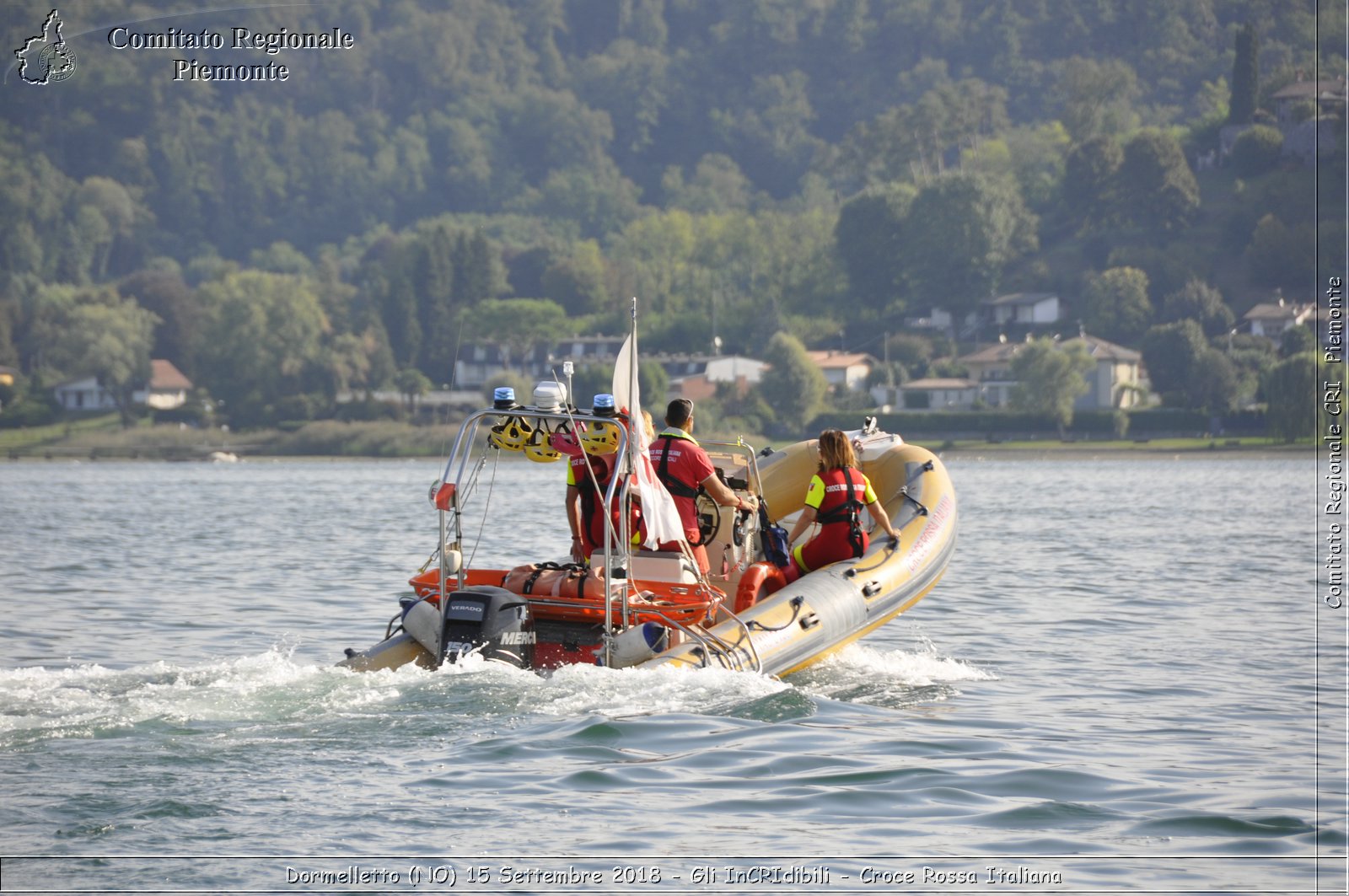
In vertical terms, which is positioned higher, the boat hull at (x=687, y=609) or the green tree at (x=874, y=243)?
the green tree at (x=874, y=243)

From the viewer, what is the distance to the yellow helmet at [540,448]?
984 cm

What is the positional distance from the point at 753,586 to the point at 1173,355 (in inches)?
3406

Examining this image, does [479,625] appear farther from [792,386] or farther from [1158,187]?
[1158,187]

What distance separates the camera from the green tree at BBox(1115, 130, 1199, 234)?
113 m

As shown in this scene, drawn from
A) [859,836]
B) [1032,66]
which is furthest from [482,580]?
[1032,66]

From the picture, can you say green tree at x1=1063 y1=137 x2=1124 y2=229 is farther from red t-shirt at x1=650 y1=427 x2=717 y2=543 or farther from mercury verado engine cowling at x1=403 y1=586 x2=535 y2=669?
mercury verado engine cowling at x1=403 y1=586 x2=535 y2=669

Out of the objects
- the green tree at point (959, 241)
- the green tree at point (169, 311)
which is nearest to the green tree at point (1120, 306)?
the green tree at point (959, 241)

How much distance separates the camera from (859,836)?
24.2 feet

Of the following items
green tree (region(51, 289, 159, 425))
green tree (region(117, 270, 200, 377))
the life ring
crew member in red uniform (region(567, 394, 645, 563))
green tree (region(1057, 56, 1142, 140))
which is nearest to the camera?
crew member in red uniform (region(567, 394, 645, 563))

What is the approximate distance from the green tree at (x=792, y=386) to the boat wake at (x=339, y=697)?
76.8 meters

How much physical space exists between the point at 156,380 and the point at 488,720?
99.0m

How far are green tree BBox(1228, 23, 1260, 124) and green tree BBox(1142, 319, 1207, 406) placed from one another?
31.4 metres

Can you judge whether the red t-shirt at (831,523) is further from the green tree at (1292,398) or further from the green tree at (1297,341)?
the green tree at (1297,341)

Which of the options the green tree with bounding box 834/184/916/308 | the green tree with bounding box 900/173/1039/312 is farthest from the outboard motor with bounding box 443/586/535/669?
the green tree with bounding box 834/184/916/308
